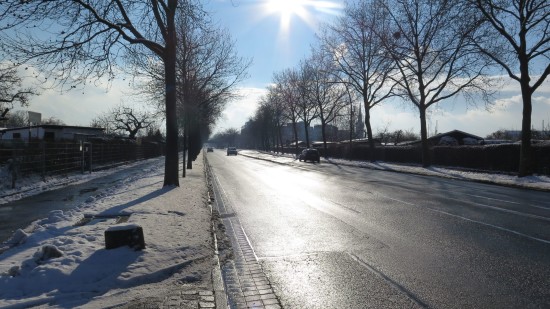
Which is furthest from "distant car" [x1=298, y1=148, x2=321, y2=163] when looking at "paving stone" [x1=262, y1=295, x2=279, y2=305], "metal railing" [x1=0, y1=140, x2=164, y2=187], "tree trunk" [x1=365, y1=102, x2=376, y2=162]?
"paving stone" [x1=262, y1=295, x2=279, y2=305]

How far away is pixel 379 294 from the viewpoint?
5.01 meters

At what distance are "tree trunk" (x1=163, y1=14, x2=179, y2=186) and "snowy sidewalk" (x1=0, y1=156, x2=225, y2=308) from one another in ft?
21.6

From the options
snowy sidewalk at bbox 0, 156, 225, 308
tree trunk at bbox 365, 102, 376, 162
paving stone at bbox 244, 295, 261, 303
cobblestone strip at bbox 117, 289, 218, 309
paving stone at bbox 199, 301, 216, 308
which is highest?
tree trunk at bbox 365, 102, 376, 162

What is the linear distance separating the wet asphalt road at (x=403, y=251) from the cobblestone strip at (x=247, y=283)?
133 millimetres

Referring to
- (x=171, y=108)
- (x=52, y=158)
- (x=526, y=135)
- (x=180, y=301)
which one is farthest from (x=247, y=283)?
(x=526, y=135)

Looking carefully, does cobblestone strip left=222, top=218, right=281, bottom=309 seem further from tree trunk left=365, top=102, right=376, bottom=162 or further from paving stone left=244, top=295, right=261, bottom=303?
tree trunk left=365, top=102, right=376, bottom=162

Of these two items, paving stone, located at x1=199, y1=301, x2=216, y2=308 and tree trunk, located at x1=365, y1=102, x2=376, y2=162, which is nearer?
paving stone, located at x1=199, y1=301, x2=216, y2=308

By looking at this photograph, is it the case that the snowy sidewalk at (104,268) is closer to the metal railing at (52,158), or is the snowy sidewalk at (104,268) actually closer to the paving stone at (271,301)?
the paving stone at (271,301)

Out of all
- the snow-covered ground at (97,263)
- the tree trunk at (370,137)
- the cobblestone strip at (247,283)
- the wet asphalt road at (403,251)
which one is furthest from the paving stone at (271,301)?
the tree trunk at (370,137)

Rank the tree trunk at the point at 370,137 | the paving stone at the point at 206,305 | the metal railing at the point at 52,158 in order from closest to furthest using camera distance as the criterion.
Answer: the paving stone at the point at 206,305 → the metal railing at the point at 52,158 → the tree trunk at the point at 370,137

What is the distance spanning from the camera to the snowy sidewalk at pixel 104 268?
4711mm

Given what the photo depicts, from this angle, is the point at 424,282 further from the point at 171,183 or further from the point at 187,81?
the point at 187,81

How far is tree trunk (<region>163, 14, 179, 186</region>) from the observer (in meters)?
14.7

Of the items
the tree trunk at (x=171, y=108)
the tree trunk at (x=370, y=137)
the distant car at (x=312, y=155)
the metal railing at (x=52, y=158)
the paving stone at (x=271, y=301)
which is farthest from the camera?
the distant car at (x=312, y=155)
